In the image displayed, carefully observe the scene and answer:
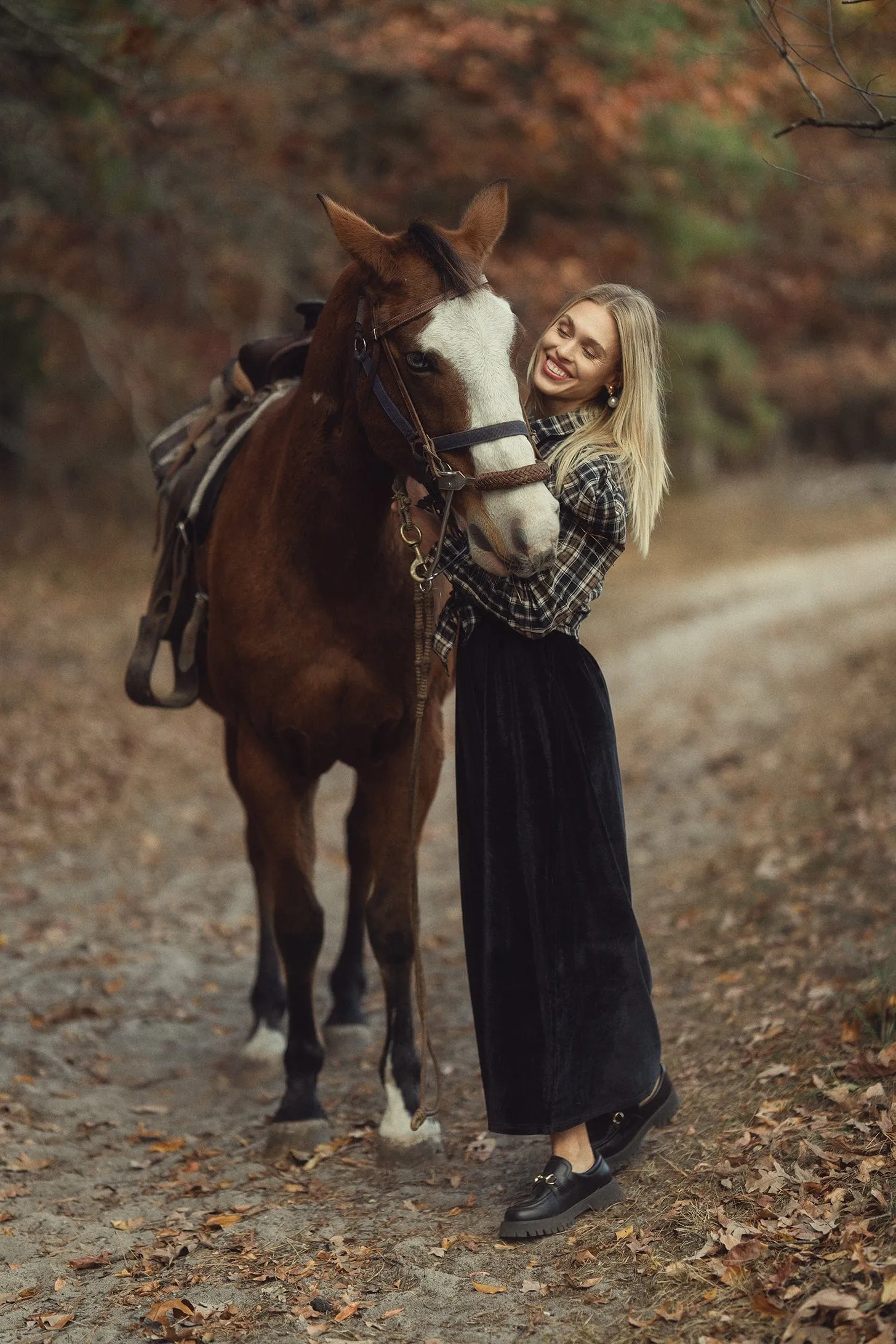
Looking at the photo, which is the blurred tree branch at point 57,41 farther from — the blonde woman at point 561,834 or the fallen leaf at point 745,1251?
the fallen leaf at point 745,1251

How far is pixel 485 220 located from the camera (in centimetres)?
333

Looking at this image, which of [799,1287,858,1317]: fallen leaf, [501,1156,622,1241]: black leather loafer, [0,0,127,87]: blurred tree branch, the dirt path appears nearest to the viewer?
[799,1287,858,1317]: fallen leaf

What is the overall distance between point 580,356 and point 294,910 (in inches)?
76.5

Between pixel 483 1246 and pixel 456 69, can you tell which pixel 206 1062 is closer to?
pixel 483 1246

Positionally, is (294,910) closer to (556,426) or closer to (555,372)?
(556,426)

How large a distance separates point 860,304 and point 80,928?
1960 centimetres

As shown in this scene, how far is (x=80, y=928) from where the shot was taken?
6.01 m

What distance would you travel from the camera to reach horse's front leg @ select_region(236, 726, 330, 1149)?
398 cm

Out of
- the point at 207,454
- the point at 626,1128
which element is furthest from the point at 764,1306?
the point at 207,454

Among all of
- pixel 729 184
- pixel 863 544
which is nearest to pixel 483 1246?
pixel 729 184

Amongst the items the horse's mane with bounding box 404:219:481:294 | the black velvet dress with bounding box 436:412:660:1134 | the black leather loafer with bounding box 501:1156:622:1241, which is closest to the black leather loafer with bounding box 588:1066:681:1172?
the black leather loafer with bounding box 501:1156:622:1241

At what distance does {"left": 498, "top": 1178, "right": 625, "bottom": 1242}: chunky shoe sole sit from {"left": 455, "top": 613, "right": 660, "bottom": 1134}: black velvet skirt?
0.74ft

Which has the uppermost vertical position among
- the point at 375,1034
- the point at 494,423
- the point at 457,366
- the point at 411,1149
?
the point at 457,366

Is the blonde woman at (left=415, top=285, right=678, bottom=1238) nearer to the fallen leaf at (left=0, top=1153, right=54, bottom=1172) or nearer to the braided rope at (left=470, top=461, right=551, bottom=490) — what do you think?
the braided rope at (left=470, top=461, right=551, bottom=490)
